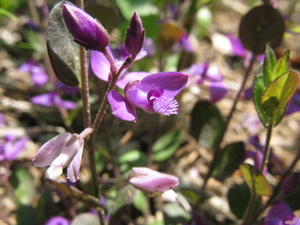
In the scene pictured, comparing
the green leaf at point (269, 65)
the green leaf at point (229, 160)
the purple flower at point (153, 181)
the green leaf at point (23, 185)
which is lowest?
the green leaf at point (23, 185)

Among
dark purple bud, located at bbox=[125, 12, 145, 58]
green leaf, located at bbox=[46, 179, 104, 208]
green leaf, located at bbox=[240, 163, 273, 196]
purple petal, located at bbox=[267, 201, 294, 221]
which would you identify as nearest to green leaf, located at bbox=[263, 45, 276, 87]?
green leaf, located at bbox=[240, 163, 273, 196]

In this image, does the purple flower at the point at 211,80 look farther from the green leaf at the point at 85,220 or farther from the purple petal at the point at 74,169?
the purple petal at the point at 74,169

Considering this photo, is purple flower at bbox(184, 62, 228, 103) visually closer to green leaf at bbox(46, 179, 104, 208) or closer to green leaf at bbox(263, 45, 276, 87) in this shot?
green leaf at bbox(263, 45, 276, 87)

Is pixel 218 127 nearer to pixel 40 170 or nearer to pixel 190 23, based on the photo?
pixel 190 23

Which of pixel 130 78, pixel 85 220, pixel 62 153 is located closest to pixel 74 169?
pixel 62 153

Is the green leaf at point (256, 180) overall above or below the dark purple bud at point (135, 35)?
below

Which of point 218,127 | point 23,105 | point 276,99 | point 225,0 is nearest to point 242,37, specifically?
point 218,127

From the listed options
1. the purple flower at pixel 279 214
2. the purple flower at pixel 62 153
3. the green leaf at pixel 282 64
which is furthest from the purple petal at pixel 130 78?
the purple flower at pixel 279 214
